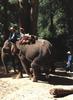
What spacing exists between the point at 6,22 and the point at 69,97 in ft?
62.7

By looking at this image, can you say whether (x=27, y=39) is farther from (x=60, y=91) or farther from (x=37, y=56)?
(x=60, y=91)

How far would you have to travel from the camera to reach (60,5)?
3362 cm

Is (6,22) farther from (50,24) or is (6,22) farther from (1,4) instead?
(50,24)

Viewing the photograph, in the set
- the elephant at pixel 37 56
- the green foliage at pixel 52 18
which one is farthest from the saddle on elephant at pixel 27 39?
the green foliage at pixel 52 18

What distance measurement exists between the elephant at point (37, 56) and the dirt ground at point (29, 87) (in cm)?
39

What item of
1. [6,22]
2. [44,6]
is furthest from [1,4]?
[44,6]

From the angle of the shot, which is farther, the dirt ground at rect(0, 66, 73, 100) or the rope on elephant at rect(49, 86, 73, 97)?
the dirt ground at rect(0, 66, 73, 100)

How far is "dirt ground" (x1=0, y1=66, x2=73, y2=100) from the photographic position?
12719 millimetres

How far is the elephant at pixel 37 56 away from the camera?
15648 millimetres

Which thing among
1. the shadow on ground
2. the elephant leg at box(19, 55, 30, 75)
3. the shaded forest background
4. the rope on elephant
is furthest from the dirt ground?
the shaded forest background

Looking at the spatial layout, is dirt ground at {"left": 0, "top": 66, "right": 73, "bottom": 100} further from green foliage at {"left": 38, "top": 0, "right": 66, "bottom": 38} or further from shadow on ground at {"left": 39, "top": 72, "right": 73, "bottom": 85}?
green foliage at {"left": 38, "top": 0, "right": 66, "bottom": 38}

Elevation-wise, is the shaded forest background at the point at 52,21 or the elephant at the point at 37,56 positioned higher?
the shaded forest background at the point at 52,21

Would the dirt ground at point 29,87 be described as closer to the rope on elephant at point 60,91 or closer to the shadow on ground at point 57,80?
the shadow on ground at point 57,80

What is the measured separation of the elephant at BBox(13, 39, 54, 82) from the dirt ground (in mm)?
391
